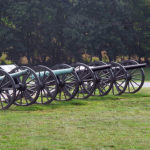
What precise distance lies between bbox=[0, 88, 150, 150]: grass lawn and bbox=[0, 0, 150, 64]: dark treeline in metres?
30.5

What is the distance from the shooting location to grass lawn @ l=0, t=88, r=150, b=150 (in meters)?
7.91

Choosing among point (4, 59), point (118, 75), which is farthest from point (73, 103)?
point (4, 59)

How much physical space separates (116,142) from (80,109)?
4.68m

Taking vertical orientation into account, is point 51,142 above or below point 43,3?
below

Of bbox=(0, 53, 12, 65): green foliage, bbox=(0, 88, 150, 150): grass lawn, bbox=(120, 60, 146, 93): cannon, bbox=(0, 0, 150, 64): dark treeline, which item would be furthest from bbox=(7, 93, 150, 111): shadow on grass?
bbox=(0, 0, 150, 64): dark treeline

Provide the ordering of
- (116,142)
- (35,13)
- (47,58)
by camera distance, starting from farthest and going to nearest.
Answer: (47,58), (35,13), (116,142)

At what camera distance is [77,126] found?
31.8 ft

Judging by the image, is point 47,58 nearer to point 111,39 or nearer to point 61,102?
point 111,39

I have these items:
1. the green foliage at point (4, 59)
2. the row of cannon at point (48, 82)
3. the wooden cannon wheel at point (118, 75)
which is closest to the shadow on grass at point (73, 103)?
the row of cannon at point (48, 82)

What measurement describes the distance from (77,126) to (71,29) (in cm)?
3517

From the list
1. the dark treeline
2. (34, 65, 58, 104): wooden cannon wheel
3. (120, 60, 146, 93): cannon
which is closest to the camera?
(34, 65, 58, 104): wooden cannon wheel

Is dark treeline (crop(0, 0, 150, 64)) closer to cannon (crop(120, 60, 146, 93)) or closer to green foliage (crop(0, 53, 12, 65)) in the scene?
green foliage (crop(0, 53, 12, 65))

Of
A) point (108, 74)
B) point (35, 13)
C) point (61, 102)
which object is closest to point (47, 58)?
point (35, 13)

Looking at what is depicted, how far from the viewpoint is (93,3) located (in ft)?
148
